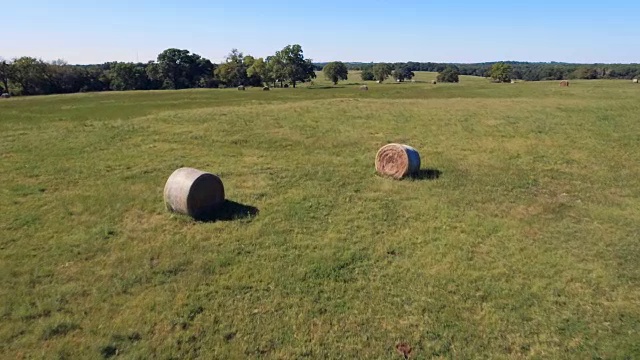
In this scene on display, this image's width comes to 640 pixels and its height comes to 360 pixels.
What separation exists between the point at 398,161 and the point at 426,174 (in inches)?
58.3

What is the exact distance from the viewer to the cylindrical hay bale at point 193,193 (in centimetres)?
1315

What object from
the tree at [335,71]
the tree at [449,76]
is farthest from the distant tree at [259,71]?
the tree at [449,76]

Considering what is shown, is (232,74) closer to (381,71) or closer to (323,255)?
(381,71)

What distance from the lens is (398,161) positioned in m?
17.8

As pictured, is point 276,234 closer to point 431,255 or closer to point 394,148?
point 431,255

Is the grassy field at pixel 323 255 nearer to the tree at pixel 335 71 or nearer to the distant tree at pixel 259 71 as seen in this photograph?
the distant tree at pixel 259 71

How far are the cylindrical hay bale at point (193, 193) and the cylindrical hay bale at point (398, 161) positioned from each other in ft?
24.0

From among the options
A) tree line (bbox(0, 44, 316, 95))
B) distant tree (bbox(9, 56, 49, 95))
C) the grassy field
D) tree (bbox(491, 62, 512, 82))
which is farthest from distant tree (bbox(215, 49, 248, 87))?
the grassy field

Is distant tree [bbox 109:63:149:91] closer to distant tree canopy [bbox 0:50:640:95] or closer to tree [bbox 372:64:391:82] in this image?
distant tree canopy [bbox 0:50:640:95]

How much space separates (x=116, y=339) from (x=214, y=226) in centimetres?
524

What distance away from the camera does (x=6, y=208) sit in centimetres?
1407

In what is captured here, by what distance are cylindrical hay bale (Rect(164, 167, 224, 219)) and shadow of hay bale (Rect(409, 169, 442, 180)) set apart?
810 cm

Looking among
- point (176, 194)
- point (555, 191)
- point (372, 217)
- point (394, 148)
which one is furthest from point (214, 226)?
point (555, 191)

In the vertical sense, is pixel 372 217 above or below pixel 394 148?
below
